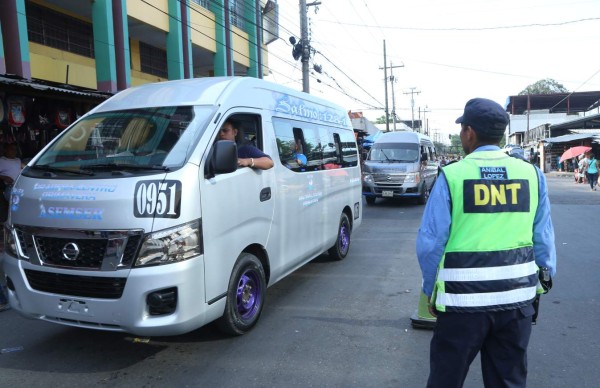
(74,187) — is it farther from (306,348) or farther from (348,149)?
(348,149)

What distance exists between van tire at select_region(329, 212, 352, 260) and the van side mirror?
3.31 m

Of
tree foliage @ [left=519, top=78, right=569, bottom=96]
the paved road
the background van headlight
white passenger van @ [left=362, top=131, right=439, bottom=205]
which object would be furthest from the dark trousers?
tree foliage @ [left=519, top=78, right=569, bottom=96]

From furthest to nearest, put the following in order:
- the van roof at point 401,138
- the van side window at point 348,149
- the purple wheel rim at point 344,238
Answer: the van roof at point 401,138 → the van side window at point 348,149 → the purple wheel rim at point 344,238

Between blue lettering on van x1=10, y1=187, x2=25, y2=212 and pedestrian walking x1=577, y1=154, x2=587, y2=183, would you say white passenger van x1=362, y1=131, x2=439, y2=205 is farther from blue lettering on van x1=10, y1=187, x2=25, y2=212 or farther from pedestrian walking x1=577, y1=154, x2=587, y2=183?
pedestrian walking x1=577, y1=154, x2=587, y2=183

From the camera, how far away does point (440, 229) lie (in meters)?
2.13

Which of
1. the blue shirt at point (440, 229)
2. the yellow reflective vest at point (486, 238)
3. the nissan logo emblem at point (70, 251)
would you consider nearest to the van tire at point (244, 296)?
the nissan logo emblem at point (70, 251)

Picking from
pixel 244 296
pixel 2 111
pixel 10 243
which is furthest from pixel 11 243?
pixel 2 111

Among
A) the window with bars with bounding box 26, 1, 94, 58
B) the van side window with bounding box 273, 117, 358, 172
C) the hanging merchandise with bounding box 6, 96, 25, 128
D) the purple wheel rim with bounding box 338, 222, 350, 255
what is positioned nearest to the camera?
the van side window with bounding box 273, 117, 358, 172

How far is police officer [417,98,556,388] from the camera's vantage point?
82.4 inches

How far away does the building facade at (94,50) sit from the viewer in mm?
8398

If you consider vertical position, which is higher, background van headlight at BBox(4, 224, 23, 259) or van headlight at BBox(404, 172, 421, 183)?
background van headlight at BBox(4, 224, 23, 259)

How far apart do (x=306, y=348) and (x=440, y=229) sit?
83.0 inches

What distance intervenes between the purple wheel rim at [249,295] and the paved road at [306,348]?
0.19 meters

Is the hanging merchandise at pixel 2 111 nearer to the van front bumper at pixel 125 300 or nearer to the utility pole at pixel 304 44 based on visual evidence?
the van front bumper at pixel 125 300
